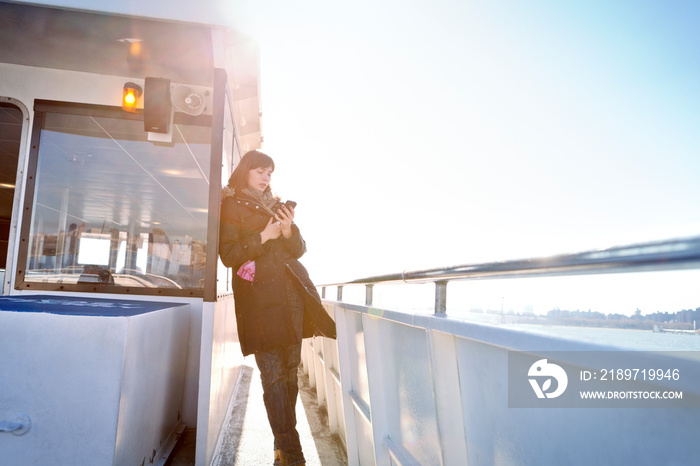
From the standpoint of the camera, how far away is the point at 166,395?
265 centimetres

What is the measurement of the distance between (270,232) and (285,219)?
104 mm

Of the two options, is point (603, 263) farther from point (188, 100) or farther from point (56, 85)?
point (56, 85)

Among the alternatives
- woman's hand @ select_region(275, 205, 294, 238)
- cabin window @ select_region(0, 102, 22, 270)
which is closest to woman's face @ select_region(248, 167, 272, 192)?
woman's hand @ select_region(275, 205, 294, 238)

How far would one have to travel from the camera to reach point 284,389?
2.33m

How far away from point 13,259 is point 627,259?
3940 millimetres

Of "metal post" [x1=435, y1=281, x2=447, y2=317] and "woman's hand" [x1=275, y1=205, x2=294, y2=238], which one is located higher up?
"woman's hand" [x1=275, y1=205, x2=294, y2=238]

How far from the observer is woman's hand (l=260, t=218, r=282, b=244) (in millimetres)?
2320

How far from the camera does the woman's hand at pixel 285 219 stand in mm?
2342

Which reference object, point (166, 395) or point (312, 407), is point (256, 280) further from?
point (312, 407)

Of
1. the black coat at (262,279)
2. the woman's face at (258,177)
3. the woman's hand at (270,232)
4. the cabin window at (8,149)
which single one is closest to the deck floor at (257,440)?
the black coat at (262,279)

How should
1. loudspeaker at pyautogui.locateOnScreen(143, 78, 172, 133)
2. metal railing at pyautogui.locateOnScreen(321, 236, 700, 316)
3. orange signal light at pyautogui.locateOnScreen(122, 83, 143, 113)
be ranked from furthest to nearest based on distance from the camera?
orange signal light at pyautogui.locateOnScreen(122, 83, 143, 113)
loudspeaker at pyautogui.locateOnScreen(143, 78, 172, 133)
metal railing at pyautogui.locateOnScreen(321, 236, 700, 316)

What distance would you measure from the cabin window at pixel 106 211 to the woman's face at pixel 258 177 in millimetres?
1384

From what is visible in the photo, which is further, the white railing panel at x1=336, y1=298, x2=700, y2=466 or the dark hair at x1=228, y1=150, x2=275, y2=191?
the dark hair at x1=228, y1=150, x2=275, y2=191

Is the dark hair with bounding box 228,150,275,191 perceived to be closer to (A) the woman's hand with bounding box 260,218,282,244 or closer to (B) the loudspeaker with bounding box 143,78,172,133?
(A) the woman's hand with bounding box 260,218,282,244
